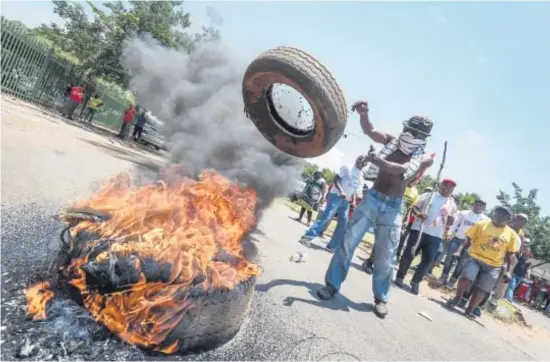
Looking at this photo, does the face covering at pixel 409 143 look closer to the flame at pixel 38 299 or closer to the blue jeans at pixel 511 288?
the flame at pixel 38 299

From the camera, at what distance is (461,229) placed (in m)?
9.11

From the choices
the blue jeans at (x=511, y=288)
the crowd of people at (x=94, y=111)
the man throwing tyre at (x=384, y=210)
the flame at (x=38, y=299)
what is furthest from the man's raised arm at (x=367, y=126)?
the crowd of people at (x=94, y=111)

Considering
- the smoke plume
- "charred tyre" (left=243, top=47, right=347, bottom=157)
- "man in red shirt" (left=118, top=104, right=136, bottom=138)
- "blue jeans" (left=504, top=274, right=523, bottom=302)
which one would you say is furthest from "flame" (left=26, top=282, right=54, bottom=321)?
"man in red shirt" (left=118, top=104, right=136, bottom=138)

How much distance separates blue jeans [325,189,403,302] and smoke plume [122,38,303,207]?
5.28ft

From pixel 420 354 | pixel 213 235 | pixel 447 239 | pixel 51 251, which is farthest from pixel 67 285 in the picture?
pixel 447 239

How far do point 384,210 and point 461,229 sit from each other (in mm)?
5679

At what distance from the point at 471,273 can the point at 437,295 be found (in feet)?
A: 4.72

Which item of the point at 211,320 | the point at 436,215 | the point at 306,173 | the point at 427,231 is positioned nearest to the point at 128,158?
the point at 427,231

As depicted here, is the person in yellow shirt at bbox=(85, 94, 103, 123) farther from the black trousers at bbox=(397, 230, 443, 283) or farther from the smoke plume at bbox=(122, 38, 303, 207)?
the black trousers at bbox=(397, 230, 443, 283)

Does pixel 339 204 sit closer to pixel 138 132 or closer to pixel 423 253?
pixel 423 253

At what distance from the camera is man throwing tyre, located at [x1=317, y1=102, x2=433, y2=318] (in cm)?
434

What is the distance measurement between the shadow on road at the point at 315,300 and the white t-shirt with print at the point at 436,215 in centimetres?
275

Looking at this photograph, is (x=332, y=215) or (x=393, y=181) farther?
(x=332, y=215)

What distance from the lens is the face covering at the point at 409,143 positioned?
4.33 meters
